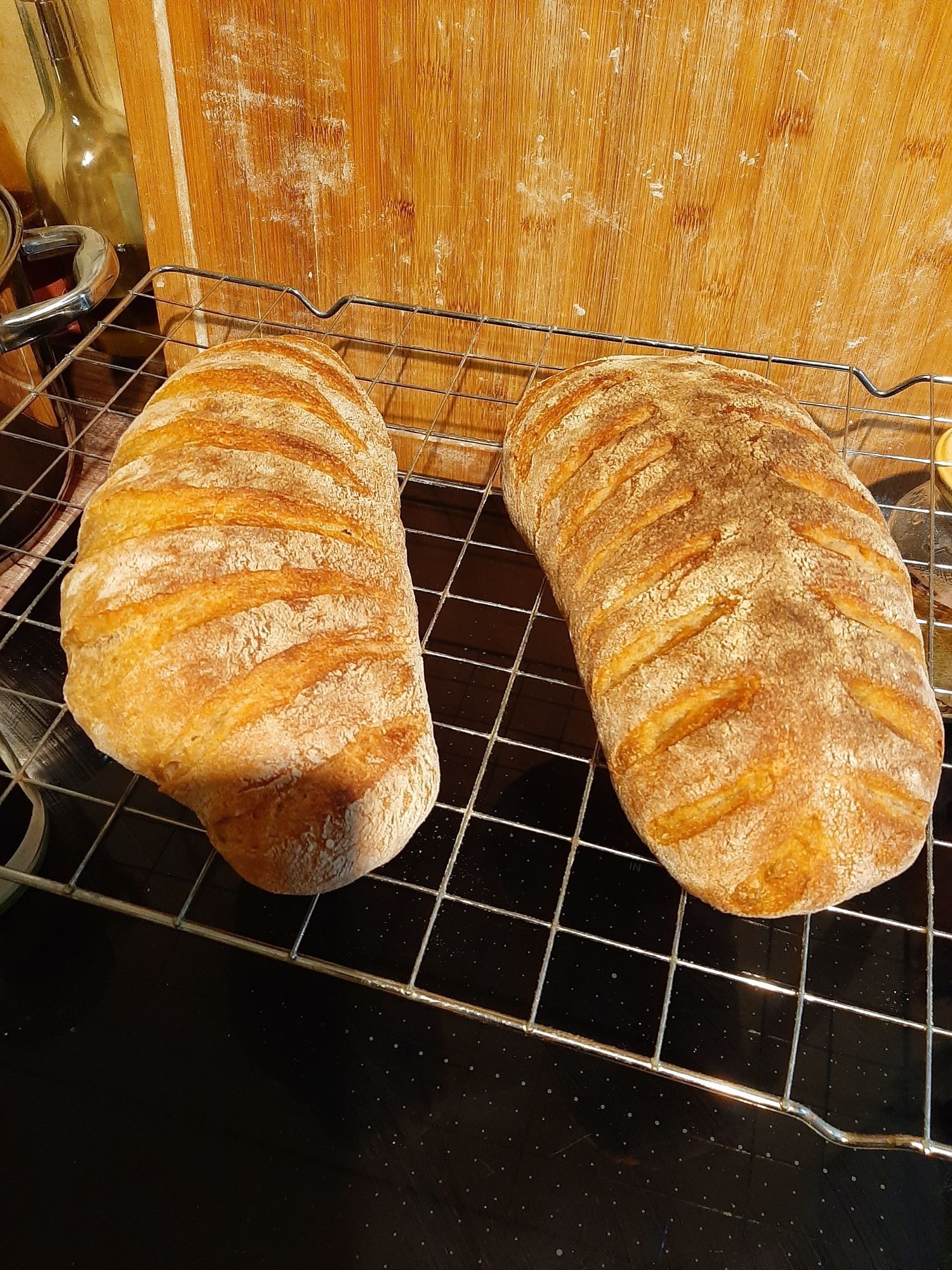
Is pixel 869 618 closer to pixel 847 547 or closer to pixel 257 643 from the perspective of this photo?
pixel 847 547

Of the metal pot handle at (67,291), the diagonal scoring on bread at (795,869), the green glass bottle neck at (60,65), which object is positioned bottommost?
the diagonal scoring on bread at (795,869)

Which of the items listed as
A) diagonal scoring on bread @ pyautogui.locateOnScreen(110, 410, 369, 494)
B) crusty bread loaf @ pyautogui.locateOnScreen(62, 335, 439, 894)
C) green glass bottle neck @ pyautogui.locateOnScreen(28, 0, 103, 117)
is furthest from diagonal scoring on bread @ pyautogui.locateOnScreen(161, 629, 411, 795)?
green glass bottle neck @ pyautogui.locateOnScreen(28, 0, 103, 117)

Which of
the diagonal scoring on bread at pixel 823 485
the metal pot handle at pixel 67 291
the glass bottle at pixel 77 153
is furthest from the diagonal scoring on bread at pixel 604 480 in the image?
the glass bottle at pixel 77 153

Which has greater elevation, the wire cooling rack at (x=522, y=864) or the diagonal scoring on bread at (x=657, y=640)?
the diagonal scoring on bread at (x=657, y=640)

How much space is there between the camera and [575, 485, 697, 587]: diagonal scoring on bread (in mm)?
1011

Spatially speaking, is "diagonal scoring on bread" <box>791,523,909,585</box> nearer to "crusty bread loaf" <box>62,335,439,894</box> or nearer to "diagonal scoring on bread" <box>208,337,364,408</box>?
"crusty bread loaf" <box>62,335,439,894</box>

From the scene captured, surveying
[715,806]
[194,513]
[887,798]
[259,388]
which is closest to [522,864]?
[715,806]

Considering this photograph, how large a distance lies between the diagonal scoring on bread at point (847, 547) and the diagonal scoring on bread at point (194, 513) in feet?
1.64

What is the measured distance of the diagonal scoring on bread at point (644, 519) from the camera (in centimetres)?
101

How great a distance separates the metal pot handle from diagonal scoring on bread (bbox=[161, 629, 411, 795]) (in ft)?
1.44

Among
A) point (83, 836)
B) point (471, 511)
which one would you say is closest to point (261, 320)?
point (471, 511)

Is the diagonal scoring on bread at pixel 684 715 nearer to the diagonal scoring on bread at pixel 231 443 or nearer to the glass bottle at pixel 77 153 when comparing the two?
the diagonal scoring on bread at pixel 231 443

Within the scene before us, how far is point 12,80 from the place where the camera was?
1582 millimetres

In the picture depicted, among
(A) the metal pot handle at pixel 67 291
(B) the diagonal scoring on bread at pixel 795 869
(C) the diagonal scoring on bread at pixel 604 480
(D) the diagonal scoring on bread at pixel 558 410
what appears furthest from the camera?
(D) the diagonal scoring on bread at pixel 558 410
